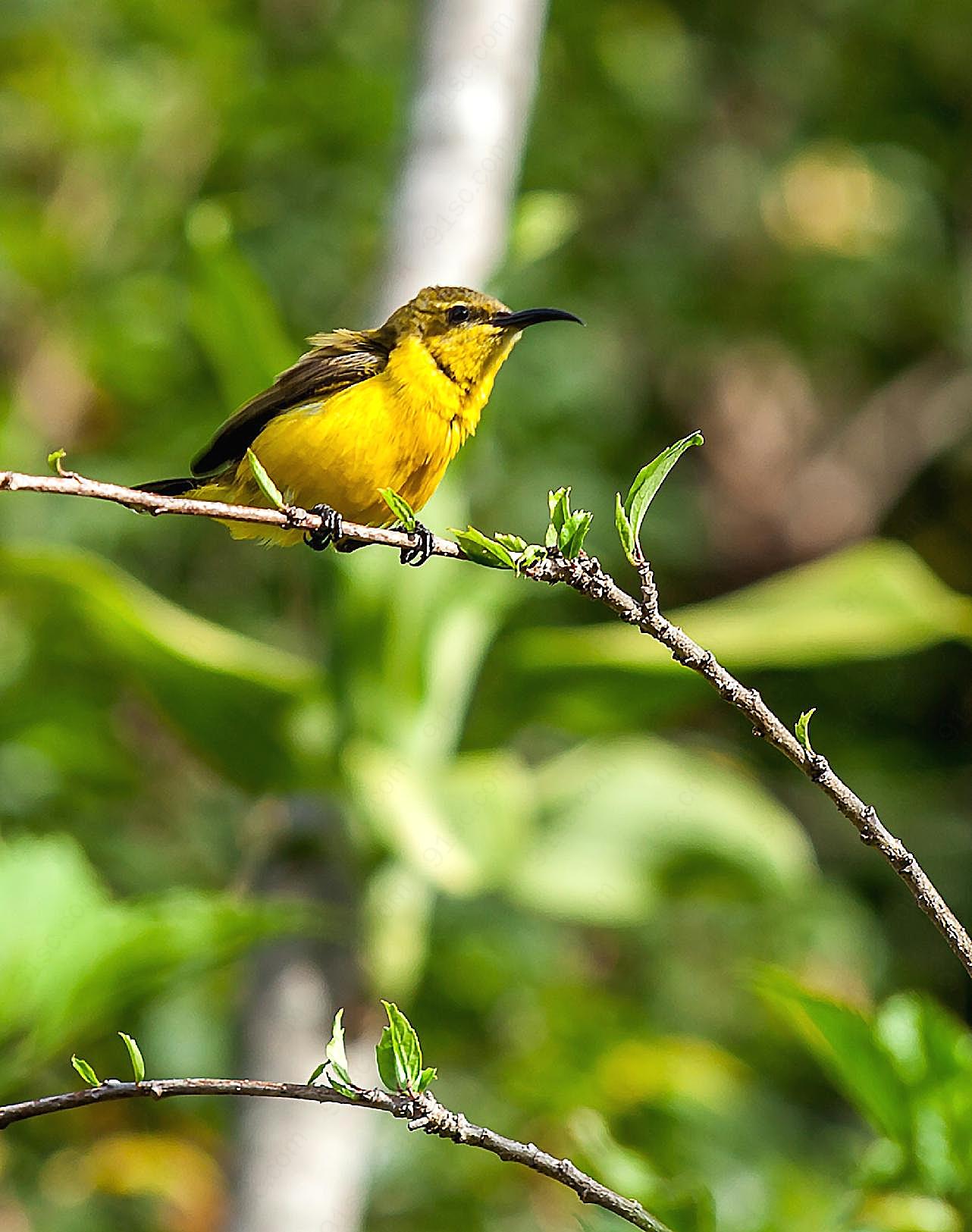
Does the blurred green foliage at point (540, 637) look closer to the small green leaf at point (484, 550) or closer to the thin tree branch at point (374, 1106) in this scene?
the thin tree branch at point (374, 1106)

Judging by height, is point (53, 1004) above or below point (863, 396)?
below

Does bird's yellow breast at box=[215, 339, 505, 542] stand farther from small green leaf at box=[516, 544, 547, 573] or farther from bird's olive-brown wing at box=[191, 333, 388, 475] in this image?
small green leaf at box=[516, 544, 547, 573]

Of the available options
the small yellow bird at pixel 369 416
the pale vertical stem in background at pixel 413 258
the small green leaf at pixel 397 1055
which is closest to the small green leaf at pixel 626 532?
the small green leaf at pixel 397 1055

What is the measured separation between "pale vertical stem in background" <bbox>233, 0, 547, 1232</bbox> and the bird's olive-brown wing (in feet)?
1.29

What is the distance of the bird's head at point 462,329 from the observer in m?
1.63

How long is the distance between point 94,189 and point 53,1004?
8.18 feet

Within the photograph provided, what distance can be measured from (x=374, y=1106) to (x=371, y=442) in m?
0.85

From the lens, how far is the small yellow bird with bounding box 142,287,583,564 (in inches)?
57.5

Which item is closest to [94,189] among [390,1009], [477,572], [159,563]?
[159,563]

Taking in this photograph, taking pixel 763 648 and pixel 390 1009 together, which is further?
pixel 763 648

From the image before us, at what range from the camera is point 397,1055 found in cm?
78

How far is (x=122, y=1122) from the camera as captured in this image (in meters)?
2.83

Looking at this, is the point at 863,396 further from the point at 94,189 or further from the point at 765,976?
the point at 765,976

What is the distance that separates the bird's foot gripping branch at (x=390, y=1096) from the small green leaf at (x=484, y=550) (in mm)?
245
